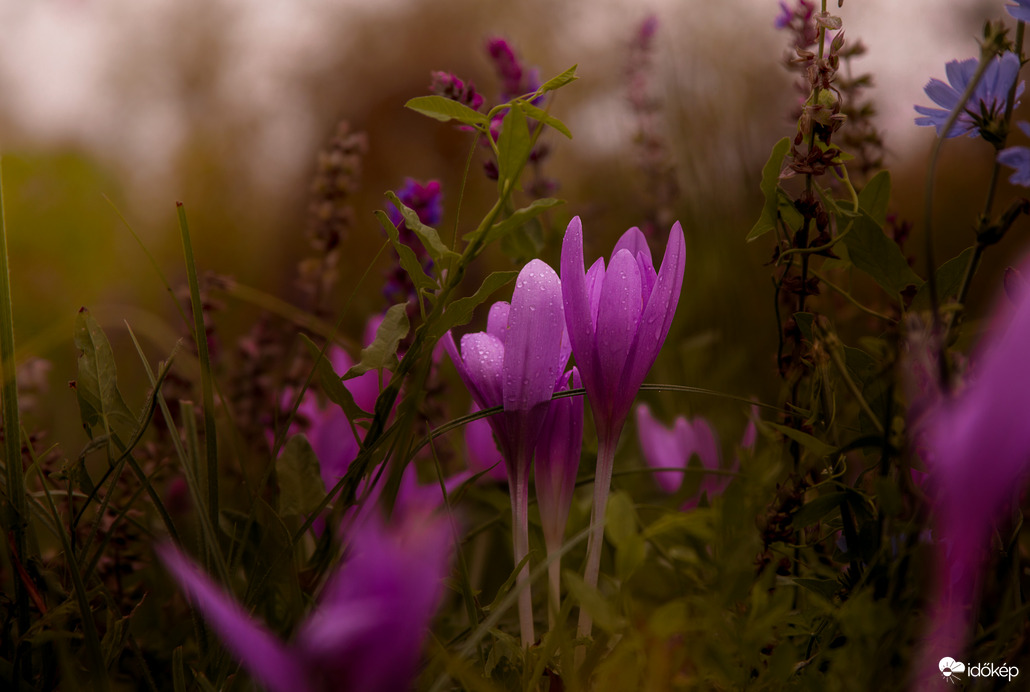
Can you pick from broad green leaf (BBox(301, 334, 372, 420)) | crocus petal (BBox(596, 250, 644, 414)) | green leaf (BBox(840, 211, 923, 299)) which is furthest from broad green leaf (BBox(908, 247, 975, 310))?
broad green leaf (BBox(301, 334, 372, 420))

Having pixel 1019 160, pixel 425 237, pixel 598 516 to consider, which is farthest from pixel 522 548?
pixel 1019 160

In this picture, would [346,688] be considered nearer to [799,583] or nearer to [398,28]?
[799,583]

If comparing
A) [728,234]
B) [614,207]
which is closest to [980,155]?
[614,207]

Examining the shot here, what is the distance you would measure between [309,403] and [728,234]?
2.60 feet

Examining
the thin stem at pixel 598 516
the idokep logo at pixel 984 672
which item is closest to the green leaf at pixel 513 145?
the thin stem at pixel 598 516

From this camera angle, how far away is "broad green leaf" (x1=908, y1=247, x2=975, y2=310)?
→ 1.05ft

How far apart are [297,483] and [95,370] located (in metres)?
0.11

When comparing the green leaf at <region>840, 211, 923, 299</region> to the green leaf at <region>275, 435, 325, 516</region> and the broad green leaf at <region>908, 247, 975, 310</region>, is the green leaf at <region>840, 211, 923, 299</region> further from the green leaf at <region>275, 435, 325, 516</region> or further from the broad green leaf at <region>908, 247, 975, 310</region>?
the green leaf at <region>275, 435, 325, 516</region>

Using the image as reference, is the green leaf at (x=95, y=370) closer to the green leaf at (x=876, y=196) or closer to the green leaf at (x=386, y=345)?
the green leaf at (x=386, y=345)

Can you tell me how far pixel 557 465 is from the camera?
350 millimetres

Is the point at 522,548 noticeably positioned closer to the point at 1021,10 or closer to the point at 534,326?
the point at 534,326

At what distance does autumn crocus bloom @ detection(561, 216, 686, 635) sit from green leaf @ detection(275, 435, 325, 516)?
0.15 m

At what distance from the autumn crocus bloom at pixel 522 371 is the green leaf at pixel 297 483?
11 cm

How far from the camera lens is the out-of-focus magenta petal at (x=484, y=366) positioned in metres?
0.34
